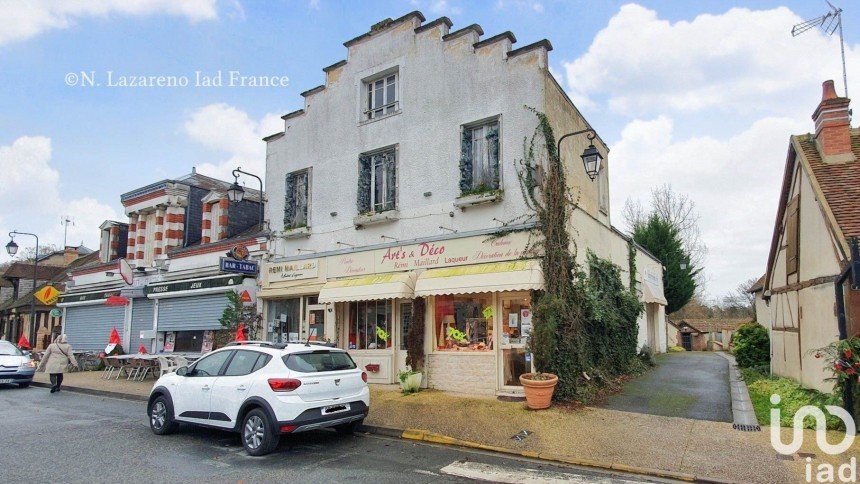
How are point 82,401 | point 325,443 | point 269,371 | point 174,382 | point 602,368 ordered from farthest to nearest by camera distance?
point 82,401 → point 602,368 → point 174,382 → point 325,443 → point 269,371

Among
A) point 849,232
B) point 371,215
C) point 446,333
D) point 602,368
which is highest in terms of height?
point 371,215

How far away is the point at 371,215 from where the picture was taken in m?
13.8

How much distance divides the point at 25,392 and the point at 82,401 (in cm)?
364

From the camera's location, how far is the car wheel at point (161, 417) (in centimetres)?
902

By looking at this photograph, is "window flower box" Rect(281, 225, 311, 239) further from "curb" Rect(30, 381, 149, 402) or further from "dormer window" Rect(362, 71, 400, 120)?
"curb" Rect(30, 381, 149, 402)

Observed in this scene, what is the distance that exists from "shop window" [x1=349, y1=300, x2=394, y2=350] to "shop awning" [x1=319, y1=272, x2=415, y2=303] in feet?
2.57

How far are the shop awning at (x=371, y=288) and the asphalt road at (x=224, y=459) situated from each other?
3.92m

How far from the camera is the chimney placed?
10711mm

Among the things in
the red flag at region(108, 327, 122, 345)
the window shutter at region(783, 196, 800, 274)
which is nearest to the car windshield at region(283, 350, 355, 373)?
the window shutter at region(783, 196, 800, 274)

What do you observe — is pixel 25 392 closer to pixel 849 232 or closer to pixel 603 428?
pixel 603 428

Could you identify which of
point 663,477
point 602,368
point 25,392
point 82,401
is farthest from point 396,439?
point 25,392

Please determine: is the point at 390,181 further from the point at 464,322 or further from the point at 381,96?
the point at 464,322

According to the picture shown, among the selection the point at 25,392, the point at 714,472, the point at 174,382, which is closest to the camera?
the point at 714,472

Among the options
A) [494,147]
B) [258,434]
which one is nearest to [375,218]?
[494,147]
